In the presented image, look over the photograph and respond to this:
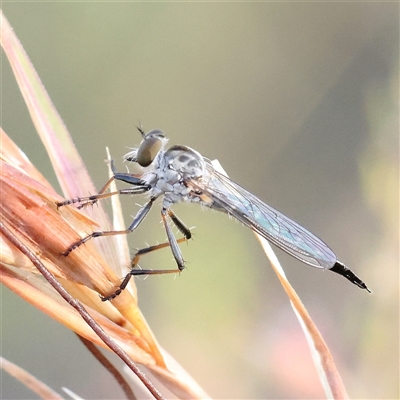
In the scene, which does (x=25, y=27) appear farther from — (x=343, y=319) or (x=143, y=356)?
(x=343, y=319)

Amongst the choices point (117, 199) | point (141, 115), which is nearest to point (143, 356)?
point (117, 199)

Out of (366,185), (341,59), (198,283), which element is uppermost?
(341,59)

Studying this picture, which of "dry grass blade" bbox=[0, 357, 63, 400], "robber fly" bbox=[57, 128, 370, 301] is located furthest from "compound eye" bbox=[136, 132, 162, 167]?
"dry grass blade" bbox=[0, 357, 63, 400]

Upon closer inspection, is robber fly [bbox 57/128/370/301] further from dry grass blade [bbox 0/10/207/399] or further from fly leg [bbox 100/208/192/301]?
dry grass blade [bbox 0/10/207/399]

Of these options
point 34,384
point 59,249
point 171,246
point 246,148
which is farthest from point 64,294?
point 246,148

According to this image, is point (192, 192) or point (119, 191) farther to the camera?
point (192, 192)

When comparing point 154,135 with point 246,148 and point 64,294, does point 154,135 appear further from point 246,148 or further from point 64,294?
point 246,148

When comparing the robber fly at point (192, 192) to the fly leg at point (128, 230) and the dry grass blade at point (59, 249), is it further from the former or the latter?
the dry grass blade at point (59, 249)
